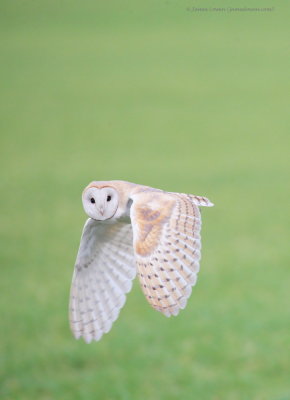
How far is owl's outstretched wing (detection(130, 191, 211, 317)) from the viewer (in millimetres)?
445

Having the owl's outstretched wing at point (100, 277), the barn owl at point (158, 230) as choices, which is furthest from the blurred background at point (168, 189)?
the barn owl at point (158, 230)

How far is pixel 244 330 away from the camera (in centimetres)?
481

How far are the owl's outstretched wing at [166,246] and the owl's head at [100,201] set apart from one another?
2cm

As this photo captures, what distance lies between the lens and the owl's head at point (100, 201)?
46 cm

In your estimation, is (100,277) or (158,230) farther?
(100,277)

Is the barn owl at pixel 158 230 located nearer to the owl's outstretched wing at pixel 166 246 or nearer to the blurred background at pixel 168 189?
the owl's outstretched wing at pixel 166 246

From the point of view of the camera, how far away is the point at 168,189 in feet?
18.2

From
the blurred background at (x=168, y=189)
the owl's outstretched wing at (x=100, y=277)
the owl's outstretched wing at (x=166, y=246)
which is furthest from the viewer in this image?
the blurred background at (x=168, y=189)

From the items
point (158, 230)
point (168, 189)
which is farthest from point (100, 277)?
point (168, 189)

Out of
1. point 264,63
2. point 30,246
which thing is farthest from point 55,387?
point 264,63

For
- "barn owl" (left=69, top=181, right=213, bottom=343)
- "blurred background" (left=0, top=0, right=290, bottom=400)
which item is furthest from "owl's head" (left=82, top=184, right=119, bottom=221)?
"blurred background" (left=0, top=0, right=290, bottom=400)

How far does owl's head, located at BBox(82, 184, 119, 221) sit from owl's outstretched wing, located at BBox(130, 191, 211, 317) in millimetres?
17

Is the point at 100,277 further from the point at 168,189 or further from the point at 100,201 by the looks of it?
the point at 168,189

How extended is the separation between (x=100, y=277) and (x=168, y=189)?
490cm
